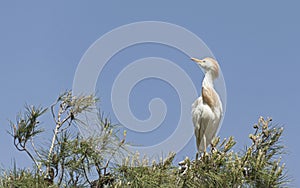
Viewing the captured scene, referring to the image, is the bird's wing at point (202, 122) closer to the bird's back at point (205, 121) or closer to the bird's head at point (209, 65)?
the bird's back at point (205, 121)

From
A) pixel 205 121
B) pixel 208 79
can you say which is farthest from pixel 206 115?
pixel 208 79

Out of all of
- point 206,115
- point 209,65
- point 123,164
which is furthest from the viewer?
point 209,65

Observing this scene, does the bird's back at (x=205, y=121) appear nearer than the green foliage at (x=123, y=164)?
No

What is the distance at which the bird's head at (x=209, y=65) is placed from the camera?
12.7 feet

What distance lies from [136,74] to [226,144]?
113 cm

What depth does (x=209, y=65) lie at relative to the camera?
3.87 metres

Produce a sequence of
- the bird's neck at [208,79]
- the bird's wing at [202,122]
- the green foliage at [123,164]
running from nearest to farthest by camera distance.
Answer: the green foliage at [123,164], the bird's wing at [202,122], the bird's neck at [208,79]

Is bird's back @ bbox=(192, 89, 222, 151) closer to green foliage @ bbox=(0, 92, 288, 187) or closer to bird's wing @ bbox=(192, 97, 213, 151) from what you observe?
bird's wing @ bbox=(192, 97, 213, 151)

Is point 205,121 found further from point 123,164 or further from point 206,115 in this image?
point 123,164

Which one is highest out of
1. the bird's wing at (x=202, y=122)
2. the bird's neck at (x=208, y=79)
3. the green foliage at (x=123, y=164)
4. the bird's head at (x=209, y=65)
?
the bird's head at (x=209, y=65)

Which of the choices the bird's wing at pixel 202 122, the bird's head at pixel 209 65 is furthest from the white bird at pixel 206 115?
the bird's head at pixel 209 65

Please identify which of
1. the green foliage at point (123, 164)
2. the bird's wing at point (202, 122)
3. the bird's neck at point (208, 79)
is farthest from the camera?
the bird's neck at point (208, 79)

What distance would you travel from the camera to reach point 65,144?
7.33ft

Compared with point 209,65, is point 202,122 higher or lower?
lower
